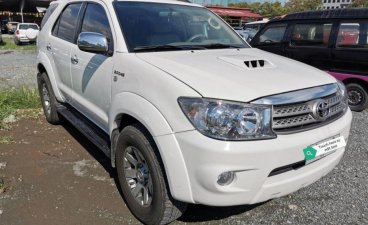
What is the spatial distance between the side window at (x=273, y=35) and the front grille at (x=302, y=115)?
5.86m

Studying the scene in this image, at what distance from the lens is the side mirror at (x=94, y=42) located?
3.35 m

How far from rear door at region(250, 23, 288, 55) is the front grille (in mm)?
5741

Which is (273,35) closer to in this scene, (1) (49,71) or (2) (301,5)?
(1) (49,71)

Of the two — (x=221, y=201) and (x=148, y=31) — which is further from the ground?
(x=148, y=31)

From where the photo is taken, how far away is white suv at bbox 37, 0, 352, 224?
97.4 inches

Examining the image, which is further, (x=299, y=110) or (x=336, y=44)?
(x=336, y=44)

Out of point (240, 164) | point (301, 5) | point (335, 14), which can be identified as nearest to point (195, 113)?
point (240, 164)

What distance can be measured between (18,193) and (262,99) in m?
2.60

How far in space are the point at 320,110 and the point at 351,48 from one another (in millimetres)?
5143

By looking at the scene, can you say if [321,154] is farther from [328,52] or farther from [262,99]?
[328,52]

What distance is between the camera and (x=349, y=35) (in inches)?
288

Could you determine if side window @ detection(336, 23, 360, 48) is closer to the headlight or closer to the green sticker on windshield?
the green sticker on windshield

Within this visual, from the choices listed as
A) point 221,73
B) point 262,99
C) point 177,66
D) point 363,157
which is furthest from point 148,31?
point 363,157

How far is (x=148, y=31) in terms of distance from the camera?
3545 mm
